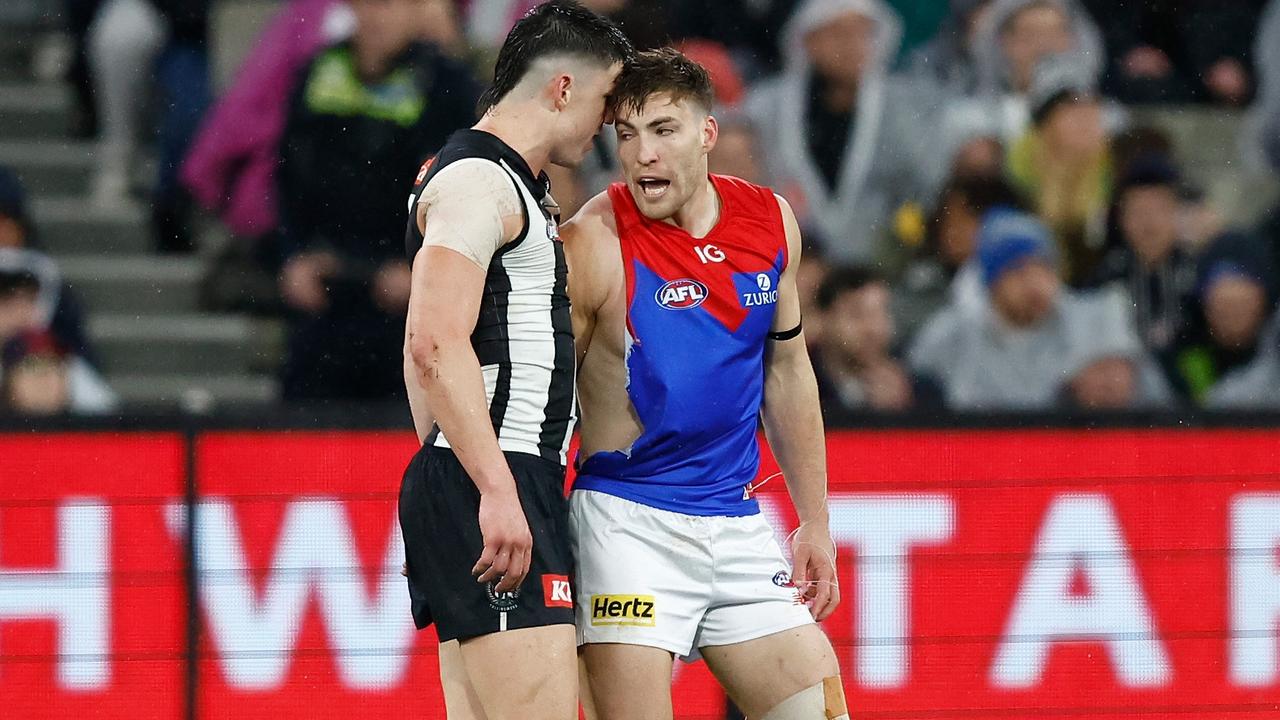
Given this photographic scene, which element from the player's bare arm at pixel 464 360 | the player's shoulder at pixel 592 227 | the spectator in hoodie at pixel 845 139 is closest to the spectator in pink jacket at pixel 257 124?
the spectator in hoodie at pixel 845 139

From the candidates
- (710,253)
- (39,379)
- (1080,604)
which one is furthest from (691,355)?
(39,379)

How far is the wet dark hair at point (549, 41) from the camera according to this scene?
385 cm

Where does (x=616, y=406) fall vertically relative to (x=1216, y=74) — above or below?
below

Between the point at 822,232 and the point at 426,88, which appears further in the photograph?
the point at 822,232

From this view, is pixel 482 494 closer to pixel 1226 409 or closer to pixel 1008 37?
pixel 1226 409

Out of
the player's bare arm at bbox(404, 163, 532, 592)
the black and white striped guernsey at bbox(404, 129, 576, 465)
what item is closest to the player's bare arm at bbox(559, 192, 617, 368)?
the black and white striped guernsey at bbox(404, 129, 576, 465)

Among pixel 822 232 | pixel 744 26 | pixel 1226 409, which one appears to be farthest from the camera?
pixel 744 26

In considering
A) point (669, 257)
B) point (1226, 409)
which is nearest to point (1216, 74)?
point (1226, 409)

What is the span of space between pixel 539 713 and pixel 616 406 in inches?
31.5

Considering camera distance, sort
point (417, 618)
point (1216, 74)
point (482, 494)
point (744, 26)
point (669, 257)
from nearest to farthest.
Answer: point (482, 494), point (417, 618), point (669, 257), point (744, 26), point (1216, 74)

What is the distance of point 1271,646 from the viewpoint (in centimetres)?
566

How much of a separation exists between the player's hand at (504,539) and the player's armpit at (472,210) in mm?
492

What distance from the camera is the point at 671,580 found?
4.05 meters

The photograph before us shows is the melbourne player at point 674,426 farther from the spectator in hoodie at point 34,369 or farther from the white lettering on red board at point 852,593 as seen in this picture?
the spectator in hoodie at point 34,369
